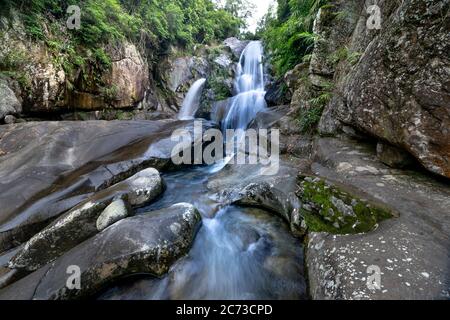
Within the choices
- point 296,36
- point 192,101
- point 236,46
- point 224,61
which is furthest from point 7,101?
point 236,46

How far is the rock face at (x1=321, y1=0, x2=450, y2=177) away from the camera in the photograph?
2.68 m

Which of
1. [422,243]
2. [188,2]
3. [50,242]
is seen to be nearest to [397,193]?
[422,243]

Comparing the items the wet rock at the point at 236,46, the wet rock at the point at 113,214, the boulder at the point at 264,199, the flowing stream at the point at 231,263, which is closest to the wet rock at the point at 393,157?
the boulder at the point at 264,199

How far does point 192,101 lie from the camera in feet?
45.9

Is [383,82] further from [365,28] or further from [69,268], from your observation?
[69,268]

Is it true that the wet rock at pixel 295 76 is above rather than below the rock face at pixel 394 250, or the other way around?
above

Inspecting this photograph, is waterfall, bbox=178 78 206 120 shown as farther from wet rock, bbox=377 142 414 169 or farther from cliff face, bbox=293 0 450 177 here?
wet rock, bbox=377 142 414 169

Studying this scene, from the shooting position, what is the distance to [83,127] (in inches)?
257

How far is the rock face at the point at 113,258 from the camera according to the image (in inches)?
107

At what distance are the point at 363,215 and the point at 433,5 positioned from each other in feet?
8.53

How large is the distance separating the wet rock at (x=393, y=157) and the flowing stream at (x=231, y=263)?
1.96 metres

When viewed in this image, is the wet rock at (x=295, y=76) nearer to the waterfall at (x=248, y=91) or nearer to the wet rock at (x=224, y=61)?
the waterfall at (x=248, y=91)

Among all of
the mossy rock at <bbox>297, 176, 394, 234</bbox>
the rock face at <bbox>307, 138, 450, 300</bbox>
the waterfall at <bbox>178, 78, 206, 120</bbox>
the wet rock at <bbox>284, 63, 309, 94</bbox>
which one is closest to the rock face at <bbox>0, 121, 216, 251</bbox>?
the mossy rock at <bbox>297, 176, 394, 234</bbox>
